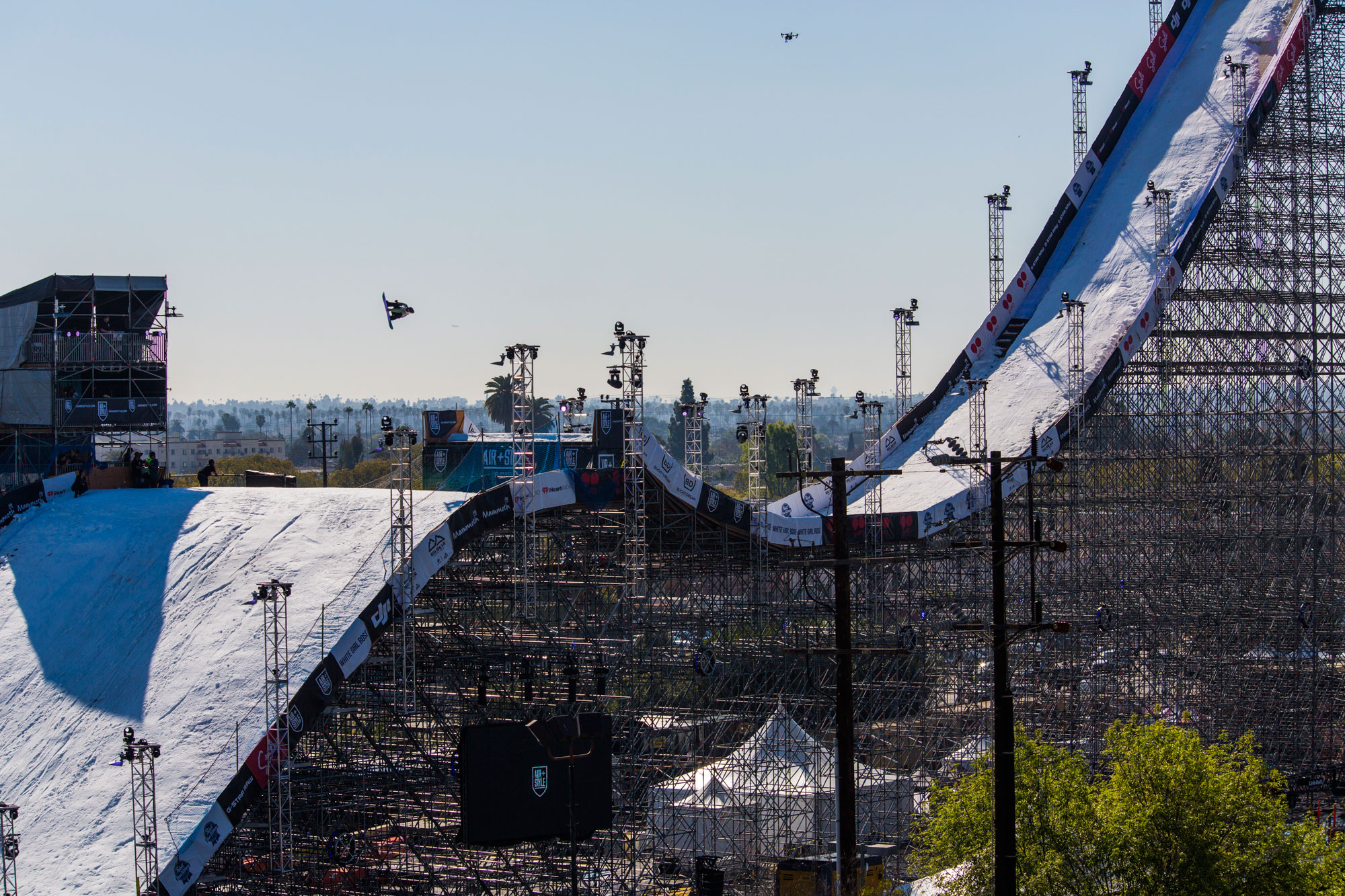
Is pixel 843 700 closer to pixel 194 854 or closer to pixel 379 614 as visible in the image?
pixel 194 854

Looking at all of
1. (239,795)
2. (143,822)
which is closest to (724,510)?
(239,795)

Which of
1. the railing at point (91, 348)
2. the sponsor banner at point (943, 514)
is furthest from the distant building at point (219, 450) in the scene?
the sponsor banner at point (943, 514)

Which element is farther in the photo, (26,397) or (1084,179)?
(1084,179)

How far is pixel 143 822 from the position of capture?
22.6 meters

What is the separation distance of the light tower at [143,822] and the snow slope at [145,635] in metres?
0.22

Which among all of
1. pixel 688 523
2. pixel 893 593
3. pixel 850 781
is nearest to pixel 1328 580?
pixel 893 593

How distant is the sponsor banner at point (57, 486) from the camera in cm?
3516

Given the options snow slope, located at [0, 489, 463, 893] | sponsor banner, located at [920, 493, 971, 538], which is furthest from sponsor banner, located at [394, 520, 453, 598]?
sponsor banner, located at [920, 493, 971, 538]

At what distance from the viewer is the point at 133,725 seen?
25812 mm

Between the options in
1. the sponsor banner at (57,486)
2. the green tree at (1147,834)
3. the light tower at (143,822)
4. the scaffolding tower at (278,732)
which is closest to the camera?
the green tree at (1147,834)

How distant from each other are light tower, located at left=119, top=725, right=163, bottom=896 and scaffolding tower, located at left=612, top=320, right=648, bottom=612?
921 cm

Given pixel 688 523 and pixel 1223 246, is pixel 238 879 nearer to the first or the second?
pixel 688 523

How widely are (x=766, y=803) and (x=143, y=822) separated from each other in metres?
12.1

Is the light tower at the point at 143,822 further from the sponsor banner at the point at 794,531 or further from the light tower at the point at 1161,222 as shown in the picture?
the light tower at the point at 1161,222
